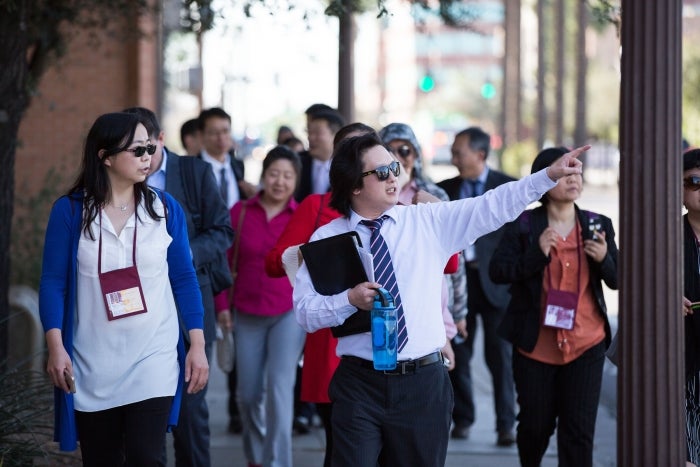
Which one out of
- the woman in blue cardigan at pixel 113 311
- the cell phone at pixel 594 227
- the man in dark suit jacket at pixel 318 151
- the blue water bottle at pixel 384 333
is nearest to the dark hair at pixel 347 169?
the blue water bottle at pixel 384 333

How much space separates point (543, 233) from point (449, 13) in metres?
4.25

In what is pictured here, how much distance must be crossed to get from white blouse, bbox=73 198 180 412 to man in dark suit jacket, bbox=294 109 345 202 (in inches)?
134

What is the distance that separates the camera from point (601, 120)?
7162cm

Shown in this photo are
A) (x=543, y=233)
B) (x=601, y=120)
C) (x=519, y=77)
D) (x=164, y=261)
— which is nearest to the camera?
(x=164, y=261)

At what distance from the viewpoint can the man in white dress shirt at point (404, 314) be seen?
4699mm

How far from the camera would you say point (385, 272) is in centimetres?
476

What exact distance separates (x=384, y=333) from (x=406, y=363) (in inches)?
8.9

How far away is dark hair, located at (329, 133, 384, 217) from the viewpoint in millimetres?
4988

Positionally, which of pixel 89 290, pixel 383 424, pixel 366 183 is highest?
pixel 366 183

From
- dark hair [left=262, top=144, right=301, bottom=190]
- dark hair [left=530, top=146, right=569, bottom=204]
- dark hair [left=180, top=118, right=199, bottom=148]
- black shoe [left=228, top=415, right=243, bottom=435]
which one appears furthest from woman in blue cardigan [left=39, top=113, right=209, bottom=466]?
dark hair [left=180, top=118, right=199, bottom=148]

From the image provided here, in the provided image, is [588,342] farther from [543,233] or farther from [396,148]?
[396,148]

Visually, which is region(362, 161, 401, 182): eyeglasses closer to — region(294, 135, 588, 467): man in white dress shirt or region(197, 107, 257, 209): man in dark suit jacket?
region(294, 135, 588, 467): man in white dress shirt

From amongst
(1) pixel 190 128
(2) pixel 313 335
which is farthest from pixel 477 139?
(2) pixel 313 335

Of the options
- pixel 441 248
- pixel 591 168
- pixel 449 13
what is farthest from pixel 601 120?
pixel 441 248
